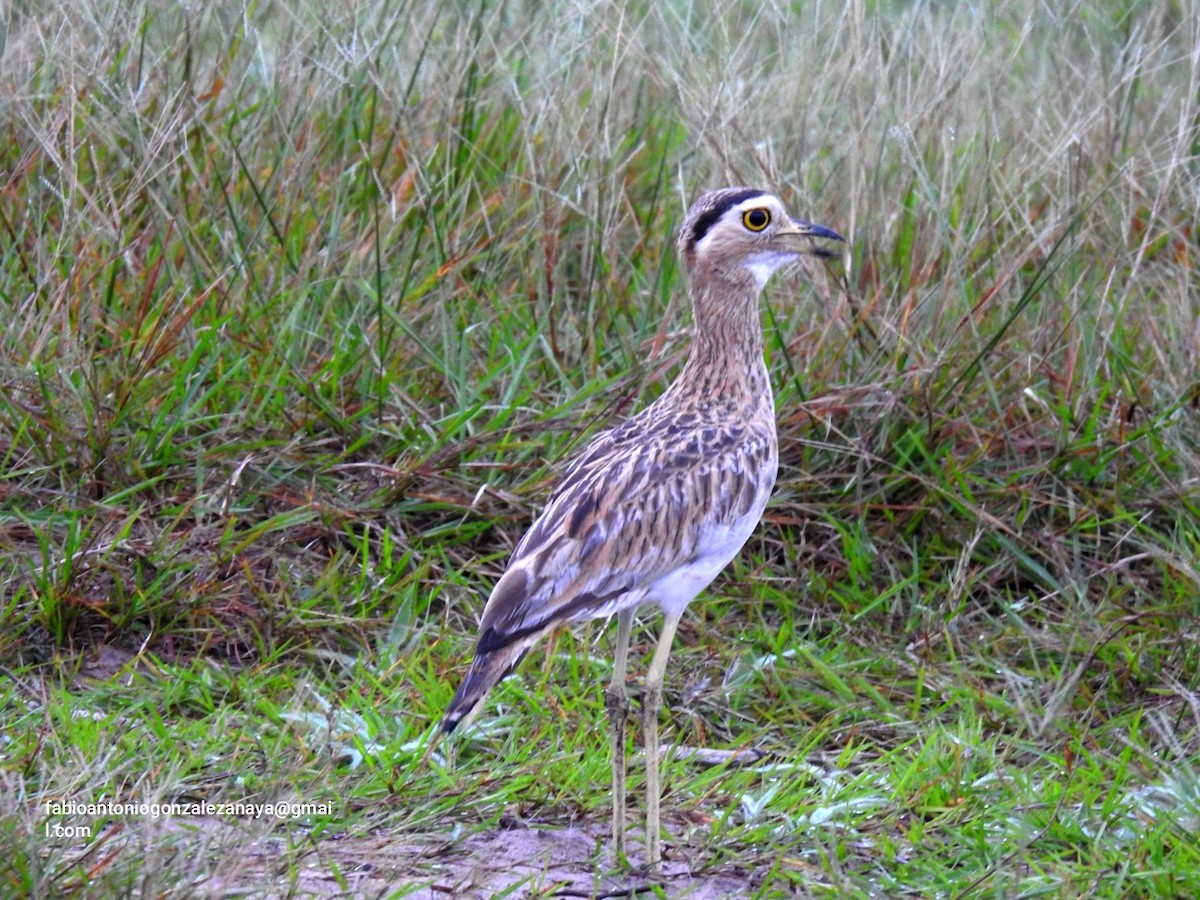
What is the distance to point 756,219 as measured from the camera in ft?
14.8

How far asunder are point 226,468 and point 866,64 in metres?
2.78

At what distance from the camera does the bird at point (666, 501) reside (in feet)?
12.5

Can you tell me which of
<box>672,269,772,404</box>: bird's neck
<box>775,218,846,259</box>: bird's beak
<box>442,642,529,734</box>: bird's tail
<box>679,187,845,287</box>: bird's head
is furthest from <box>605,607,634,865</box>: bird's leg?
<box>775,218,846,259</box>: bird's beak

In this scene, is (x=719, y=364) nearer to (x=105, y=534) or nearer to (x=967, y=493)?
(x=967, y=493)

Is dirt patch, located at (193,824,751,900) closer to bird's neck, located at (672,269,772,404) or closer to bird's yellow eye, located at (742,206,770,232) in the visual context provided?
bird's neck, located at (672,269,772,404)

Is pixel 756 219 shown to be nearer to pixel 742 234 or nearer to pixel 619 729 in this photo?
pixel 742 234

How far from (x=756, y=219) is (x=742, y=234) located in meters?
0.06

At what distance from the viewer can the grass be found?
3912 millimetres

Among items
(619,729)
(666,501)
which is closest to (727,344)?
(666,501)

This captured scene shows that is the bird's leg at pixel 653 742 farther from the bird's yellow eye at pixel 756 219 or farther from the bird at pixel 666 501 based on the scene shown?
the bird's yellow eye at pixel 756 219

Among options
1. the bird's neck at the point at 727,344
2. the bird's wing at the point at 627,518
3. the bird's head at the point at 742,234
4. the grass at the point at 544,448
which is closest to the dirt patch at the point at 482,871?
the grass at the point at 544,448

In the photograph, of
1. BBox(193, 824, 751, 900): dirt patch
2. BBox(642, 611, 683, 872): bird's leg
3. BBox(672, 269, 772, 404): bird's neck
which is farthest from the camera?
BBox(672, 269, 772, 404): bird's neck

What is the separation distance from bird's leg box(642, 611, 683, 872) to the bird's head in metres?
1.04

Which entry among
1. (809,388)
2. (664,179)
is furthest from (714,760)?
(664,179)
